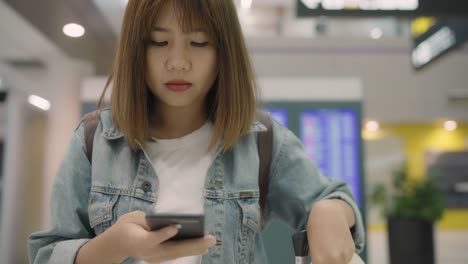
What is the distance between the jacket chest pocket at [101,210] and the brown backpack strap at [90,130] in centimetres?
9

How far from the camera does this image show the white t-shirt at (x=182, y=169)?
906 mm

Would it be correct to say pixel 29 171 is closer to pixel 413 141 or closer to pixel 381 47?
pixel 381 47

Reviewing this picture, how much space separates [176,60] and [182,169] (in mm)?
241

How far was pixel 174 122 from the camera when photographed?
990 mm

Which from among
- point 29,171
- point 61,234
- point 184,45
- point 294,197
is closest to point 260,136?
point 294,197

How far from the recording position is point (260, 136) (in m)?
1.00

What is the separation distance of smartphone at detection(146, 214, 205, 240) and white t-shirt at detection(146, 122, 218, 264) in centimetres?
26

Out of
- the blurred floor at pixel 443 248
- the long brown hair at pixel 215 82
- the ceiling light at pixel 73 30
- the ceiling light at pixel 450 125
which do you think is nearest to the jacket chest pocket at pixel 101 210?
the long brown hair at pixel 215 82

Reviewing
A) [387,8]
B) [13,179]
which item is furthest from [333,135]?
[13,179]

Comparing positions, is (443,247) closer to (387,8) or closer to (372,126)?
(372,126)

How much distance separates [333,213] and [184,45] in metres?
0.43

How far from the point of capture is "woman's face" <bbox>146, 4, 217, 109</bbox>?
2.82 ft

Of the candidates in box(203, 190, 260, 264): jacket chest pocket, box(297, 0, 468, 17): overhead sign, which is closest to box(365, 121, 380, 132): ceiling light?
box(297, 0, 468, 17): overhead sign

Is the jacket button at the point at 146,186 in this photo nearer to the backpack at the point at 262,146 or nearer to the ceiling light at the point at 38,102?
the backpack at the point at 262,146
